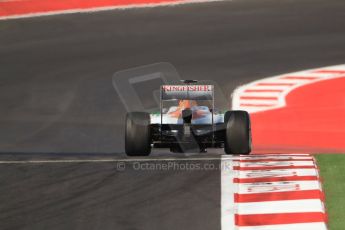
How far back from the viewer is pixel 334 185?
14789 millimetres

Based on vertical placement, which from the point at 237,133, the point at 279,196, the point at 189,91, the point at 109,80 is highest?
the point at 109,80

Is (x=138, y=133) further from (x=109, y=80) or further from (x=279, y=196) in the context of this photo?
(x=109, y=80)

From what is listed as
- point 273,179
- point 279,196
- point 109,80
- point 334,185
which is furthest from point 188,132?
point 109,80

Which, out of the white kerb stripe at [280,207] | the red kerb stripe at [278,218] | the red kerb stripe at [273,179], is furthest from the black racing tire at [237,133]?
the red kerb stripe at [278,218]

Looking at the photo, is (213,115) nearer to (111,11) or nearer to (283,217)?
(283,217)

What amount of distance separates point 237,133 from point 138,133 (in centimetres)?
180

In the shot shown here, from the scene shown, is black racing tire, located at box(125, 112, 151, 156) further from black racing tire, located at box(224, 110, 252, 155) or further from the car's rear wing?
black racing tire, located at box(224, 110, 252, 155)

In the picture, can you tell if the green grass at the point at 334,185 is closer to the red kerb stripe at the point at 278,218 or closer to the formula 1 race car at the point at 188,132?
the red kerb stripe at the point at 278,218

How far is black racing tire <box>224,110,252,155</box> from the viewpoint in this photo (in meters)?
16.4

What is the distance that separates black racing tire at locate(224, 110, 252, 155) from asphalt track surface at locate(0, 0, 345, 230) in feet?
3.05

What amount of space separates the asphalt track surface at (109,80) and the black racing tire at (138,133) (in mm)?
582

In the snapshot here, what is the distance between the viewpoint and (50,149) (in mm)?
18875

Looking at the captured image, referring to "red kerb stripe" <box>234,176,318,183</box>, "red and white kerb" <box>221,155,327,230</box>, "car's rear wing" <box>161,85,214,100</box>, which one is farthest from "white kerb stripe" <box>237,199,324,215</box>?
"car's rear wing" <box>161,85,214,100</box>

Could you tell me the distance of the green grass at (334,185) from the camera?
1268 cm
